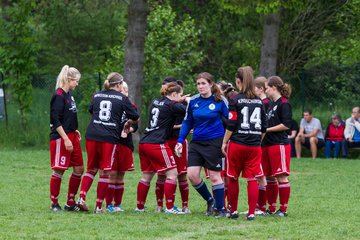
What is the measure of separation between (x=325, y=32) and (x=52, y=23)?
33.9 feet

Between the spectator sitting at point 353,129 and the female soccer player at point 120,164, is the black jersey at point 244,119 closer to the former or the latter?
the female soccer player at point 120,164

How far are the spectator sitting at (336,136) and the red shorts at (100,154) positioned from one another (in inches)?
492

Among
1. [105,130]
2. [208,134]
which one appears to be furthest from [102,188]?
[208,134]

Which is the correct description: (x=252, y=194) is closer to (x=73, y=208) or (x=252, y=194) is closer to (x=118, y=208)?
(x=118, y=208)

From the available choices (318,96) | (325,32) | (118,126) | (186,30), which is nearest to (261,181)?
(118,126)

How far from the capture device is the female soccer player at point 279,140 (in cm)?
1242

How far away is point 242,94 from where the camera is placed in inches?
Result: 469

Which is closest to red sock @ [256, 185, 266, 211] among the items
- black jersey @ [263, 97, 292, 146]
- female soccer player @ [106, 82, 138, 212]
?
black jersey @ [263, 97, 292, 146]

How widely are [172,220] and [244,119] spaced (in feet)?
5.07

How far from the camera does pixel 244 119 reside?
11.9 metres

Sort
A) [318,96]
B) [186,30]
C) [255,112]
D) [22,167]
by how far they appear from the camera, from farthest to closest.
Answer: [186,30]
[318,96]
[22,167]
[255,112]

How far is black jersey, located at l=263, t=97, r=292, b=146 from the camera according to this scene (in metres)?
12.5

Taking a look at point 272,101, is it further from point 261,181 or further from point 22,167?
point 22,167

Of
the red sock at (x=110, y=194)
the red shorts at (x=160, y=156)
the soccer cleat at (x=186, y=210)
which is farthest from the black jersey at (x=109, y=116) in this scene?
the soccer cleat at (x=186, y=210)
